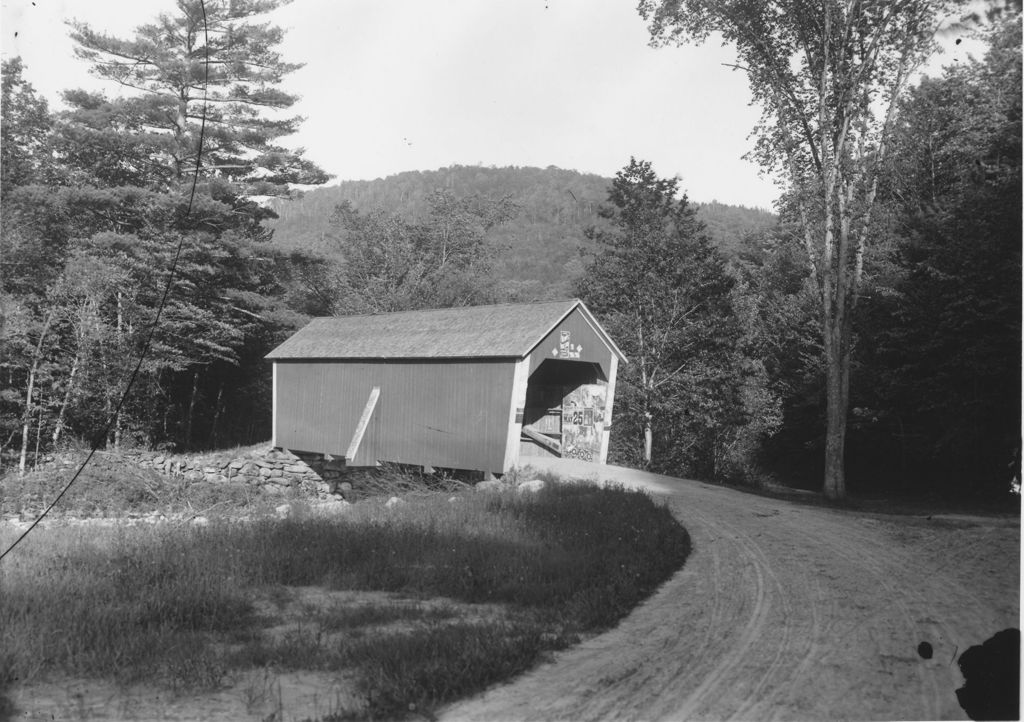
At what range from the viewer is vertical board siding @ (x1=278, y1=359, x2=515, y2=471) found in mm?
16297

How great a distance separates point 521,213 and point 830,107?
3677 cm

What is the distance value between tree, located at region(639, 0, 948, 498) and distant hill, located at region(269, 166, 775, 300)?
23.3m

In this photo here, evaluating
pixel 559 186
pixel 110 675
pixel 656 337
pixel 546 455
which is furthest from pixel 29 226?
pixel 559 186

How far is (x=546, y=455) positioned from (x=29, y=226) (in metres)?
16.7

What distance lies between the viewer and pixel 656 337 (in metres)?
23.8

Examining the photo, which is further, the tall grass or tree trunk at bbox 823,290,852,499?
tree trunk at bbox 823,290,852,499

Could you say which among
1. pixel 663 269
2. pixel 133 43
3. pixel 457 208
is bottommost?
pixel 663 269

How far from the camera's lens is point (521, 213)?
5184 centimetres

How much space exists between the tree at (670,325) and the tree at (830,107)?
21.1 ft

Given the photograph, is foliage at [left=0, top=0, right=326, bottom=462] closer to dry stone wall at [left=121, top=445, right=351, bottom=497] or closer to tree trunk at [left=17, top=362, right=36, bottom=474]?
tree trunk at [left=17, top=362, right=36, bottom=474]

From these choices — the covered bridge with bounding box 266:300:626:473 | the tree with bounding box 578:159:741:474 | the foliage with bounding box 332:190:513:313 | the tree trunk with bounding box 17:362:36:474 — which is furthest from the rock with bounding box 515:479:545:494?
the foliage with bounding box 332:190:513:313

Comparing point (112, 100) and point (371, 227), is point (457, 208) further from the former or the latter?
point (112, 100)

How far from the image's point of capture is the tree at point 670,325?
78.1 ft

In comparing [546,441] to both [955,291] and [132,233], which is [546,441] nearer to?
[955,291]
